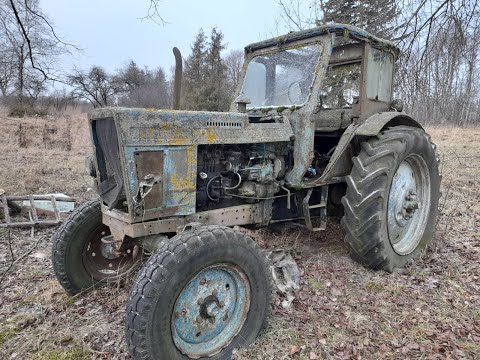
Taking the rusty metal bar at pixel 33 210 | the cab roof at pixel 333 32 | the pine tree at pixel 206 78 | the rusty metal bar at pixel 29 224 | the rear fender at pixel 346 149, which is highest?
the pine tree at pixel 206 78

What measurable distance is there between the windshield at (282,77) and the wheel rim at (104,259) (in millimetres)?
2054

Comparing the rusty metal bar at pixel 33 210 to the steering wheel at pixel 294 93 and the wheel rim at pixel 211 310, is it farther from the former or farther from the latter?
the steering wheel at pixel 294 93

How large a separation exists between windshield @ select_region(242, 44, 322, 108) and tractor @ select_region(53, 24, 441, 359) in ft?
0.04

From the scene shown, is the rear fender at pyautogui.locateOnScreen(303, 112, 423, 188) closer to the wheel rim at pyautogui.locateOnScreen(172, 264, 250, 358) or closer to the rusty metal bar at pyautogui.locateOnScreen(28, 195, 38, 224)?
the wheel rim at pyautogui.locateOnScreen(172, 264, 250, 358)

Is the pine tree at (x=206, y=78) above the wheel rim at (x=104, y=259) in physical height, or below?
above

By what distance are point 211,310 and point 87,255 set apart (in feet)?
5.19

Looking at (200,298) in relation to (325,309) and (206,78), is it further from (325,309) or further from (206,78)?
(206,78)

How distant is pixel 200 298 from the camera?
8.04 feet

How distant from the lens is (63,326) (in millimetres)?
2883

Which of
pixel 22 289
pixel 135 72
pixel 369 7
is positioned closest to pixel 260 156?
pixel 22 289

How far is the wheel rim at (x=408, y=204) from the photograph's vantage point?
3.83m

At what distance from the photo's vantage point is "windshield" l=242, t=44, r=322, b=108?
3.68 metres

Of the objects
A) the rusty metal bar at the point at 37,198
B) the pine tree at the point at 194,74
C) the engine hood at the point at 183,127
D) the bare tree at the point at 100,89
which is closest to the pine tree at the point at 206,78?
the pine tree at the point at 194,74

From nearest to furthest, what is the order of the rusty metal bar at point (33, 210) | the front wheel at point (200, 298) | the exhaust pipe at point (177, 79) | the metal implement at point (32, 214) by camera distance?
the front wheel at point (200, 298), the exhaust pipe at point (177, 79), the metal implement at point (32, 214), the rusty metal bar at point (33, 210)
